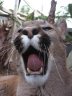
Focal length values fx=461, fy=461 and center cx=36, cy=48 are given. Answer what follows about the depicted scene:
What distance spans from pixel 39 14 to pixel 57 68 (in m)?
1.78

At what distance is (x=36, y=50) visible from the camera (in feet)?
13.6

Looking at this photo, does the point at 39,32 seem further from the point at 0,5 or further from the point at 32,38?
the point at 0,5

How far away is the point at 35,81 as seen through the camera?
14.1 feet

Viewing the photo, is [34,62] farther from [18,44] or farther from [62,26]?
[62,26]

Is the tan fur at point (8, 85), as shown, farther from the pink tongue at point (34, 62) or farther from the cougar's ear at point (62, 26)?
the pink tongue at point (34, 62)

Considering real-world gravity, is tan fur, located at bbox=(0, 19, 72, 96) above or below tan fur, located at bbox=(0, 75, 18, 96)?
above

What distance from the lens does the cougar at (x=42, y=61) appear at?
4.09m

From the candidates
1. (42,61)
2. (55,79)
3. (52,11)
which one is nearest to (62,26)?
(52,11)

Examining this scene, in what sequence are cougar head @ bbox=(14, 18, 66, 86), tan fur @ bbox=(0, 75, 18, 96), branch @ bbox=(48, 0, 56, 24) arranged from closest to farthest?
cougar head @ bbox=(14, 18, 66, 86) → branch @ bbox=(48, 0, 56, 24) → tan fur @ bbox=(0, 75, 18, 96)

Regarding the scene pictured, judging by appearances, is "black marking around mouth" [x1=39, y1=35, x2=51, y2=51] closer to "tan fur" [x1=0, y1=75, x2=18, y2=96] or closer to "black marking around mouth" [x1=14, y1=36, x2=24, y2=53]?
"black marking around mouth" [x1=14, y1=36, x2=24, y2=53]

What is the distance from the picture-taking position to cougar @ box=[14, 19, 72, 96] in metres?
4.09

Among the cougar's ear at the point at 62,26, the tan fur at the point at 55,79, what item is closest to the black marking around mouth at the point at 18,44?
the tan fur at the point at 55,79

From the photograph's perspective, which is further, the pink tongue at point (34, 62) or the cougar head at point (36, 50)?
the pink tongue at point (34, 62)

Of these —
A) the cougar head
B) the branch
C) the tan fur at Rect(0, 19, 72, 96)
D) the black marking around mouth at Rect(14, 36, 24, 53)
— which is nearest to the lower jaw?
the cougar head
